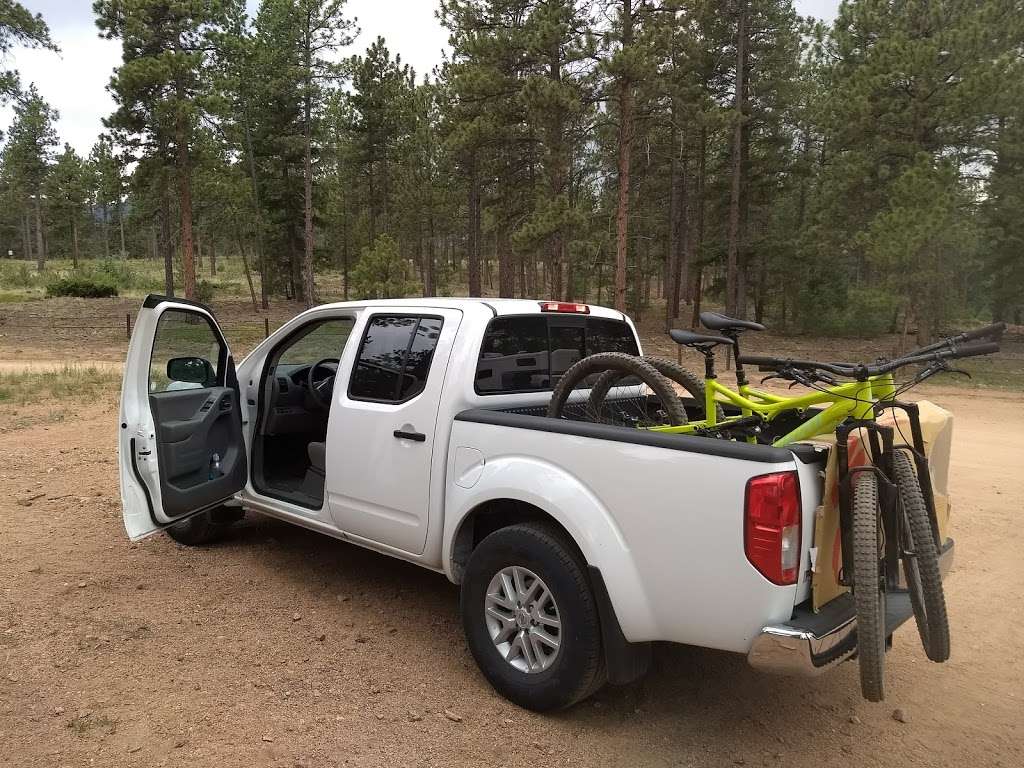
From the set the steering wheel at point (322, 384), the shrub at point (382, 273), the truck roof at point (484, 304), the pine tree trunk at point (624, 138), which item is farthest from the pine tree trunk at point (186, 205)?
the truck roof at point (484, 304)

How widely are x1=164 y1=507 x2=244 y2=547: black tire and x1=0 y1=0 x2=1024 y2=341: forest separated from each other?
51.6ft

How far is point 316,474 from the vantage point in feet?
15.5

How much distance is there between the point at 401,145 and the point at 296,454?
31.4 metres

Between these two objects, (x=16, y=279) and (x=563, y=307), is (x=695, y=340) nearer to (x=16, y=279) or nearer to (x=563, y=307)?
(x=563, y=307)

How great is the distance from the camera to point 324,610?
4121mm

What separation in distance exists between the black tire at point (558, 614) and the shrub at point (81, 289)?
129ft

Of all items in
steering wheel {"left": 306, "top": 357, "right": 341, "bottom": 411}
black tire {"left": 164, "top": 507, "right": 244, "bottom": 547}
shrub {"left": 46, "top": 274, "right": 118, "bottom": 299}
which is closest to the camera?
black tire {"left": 164, "top": 507, "right": 244, "bottom": 547}

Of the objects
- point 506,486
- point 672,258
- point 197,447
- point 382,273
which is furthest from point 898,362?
point 672,258

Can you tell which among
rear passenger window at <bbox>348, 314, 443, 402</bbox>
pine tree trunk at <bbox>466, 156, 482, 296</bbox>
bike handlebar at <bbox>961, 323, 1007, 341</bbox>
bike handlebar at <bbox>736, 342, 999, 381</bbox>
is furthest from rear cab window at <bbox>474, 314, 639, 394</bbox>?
pine tree trunk at <bbox>466, 156, 482, 296</bbox>

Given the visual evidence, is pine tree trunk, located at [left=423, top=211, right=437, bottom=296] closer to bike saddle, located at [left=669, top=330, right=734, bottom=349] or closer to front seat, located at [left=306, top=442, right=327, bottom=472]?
front seat, located at [left=306, top=442, right=327, bottom=472]

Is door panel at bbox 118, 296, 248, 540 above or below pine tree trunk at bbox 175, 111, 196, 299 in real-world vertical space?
below

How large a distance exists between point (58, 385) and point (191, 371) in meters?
10.5

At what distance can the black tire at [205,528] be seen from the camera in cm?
500

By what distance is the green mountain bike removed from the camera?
2457 mm
